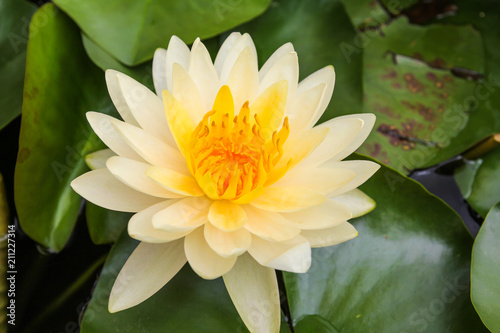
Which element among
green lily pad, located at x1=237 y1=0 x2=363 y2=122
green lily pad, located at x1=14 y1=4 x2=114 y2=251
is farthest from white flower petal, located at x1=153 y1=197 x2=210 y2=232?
green lily pad, located at x1=237 y1=0 x2=363 y2=122

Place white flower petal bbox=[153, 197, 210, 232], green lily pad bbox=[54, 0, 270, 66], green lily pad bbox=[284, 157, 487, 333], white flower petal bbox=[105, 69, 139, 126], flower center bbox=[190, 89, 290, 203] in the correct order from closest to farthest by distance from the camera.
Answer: white flower petal bbox=[153, 197, 210, 232], flower center bbox=[190, 89, 290, 203], white flower petal bbox=[105, 69, 139, 126], green lily pad bbox=[284, 157, 487, 333], green lily pad bbox=[54, 0, 270, 66]

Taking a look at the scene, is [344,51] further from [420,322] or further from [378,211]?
[420,322]

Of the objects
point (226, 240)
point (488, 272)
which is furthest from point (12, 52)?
point (488, 272)

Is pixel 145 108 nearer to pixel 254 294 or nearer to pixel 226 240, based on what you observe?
pixel 226 240

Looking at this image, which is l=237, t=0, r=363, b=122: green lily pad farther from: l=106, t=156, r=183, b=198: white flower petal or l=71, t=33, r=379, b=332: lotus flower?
l=106, t=156, r=183, b=198: white flower petal

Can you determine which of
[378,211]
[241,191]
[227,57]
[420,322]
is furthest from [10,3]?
[420,322]

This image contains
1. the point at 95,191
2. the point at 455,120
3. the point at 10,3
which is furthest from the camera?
the point at 455,120

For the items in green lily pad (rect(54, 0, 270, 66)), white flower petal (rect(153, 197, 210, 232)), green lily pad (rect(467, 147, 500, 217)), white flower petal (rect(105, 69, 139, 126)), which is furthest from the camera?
green lily pad (rect(467, 147, 500, 217))
